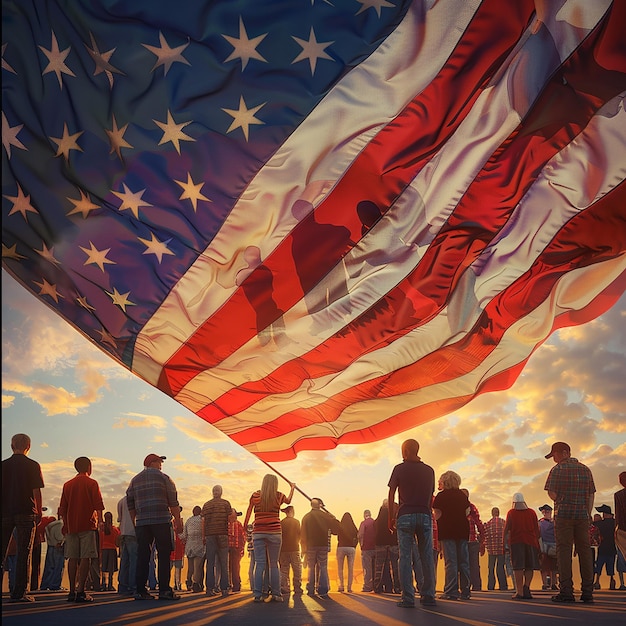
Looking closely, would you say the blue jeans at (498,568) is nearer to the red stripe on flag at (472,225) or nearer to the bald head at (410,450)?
the bald head at (410,450)

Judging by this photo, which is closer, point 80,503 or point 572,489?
point 572,489

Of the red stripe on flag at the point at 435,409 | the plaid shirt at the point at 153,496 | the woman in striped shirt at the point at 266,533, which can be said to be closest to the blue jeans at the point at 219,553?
the woman in striped shirt at the point at 266,533

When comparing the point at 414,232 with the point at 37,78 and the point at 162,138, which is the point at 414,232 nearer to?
the point at 162,138

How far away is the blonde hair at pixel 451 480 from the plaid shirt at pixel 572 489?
82.8 inches

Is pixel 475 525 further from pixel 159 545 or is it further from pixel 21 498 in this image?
pixel 21 498

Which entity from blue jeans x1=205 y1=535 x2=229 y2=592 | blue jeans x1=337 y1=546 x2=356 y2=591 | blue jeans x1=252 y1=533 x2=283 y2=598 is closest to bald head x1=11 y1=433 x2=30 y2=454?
blue jeans x1=252 y1=533 x2=283 y2=598

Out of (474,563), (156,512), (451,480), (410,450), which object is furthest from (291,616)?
(474,563)

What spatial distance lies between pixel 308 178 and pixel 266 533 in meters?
4.98

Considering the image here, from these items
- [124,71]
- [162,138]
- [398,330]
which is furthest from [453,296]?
[124,71]

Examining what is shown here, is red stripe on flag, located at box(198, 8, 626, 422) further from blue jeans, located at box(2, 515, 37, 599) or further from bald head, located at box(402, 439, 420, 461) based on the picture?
blue jeans, located at box(2, 515, 37, 599)

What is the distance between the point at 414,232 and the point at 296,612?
12.9ft

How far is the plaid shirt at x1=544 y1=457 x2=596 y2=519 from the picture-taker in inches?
323

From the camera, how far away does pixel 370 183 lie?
634 cm

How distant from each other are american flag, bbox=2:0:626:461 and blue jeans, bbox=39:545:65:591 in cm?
877
